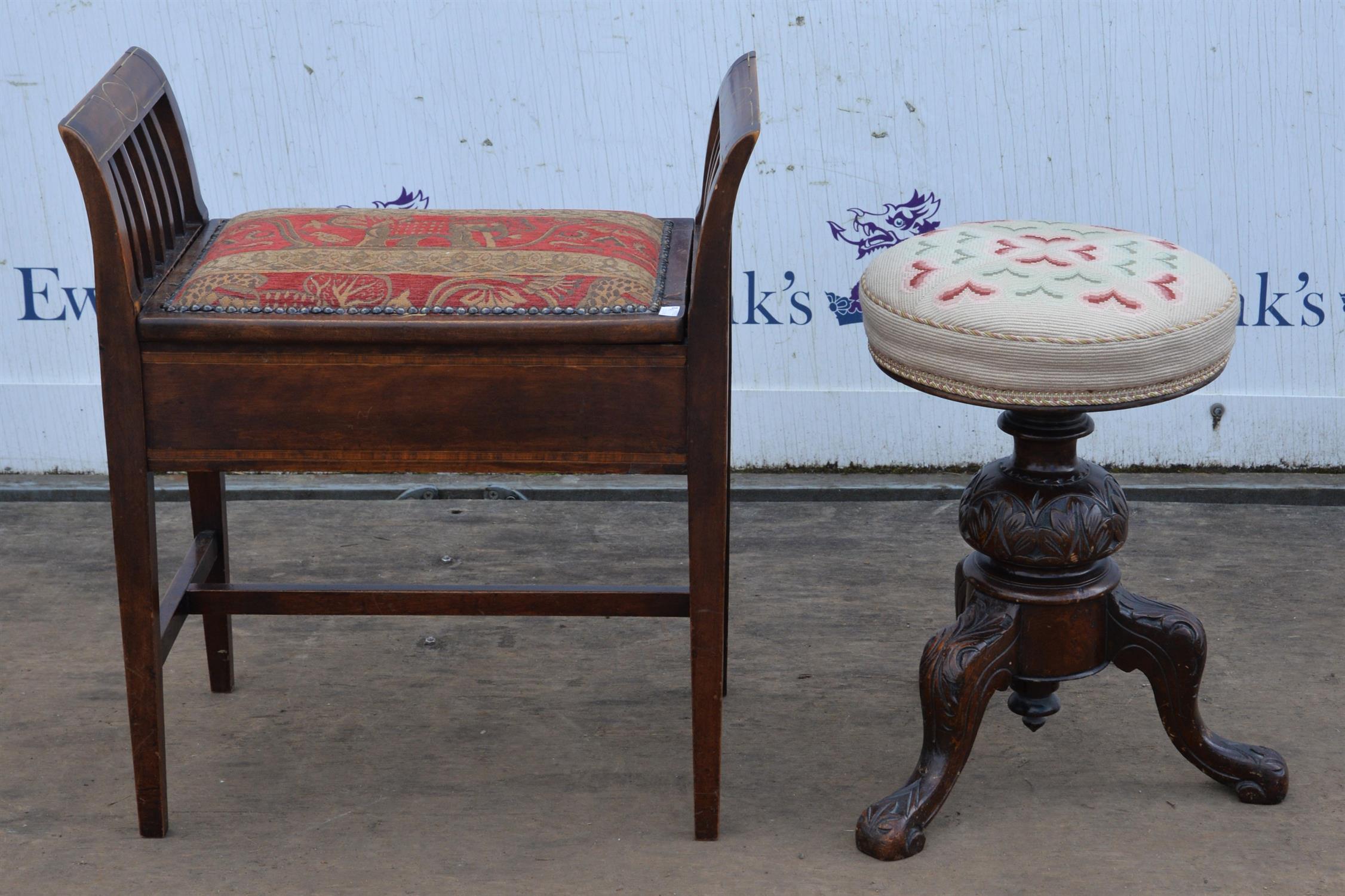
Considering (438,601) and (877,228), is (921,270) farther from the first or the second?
(877,228)

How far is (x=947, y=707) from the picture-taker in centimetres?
170

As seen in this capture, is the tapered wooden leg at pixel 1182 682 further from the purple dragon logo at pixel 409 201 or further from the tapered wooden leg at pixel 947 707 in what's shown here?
the purple dragon logo at pixel 409 201

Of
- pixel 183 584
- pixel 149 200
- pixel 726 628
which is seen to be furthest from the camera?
pixel 726 628

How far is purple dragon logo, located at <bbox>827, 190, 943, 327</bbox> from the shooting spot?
2883mm

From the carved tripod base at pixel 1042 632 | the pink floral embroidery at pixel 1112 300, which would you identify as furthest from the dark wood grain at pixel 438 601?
the pink floral embroidery at pixel 1112 300

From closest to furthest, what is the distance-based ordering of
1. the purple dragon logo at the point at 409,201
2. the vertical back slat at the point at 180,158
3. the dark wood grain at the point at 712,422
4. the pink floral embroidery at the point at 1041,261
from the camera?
the dark wood grain at the point at 712,422 → the pink floral embroidery at the point at 1041,261 → the vertical back slat at the point at 180,158 → the purple dragon logo at the point at 409,201

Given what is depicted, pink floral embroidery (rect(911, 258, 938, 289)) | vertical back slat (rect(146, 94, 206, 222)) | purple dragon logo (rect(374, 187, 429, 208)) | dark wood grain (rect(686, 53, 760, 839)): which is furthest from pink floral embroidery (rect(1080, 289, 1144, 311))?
purple dragon logo (rect(374, 187, 429, 208))

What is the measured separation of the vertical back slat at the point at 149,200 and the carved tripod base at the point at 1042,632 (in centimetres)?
104

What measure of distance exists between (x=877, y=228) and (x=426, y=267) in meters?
1.53

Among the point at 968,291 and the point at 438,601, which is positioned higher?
the point at 968,291

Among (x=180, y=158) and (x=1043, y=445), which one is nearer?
(x=1043, y=445)

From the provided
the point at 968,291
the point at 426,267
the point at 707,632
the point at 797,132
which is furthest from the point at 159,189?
the point at 797,132

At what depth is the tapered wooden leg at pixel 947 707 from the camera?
5.50 ft

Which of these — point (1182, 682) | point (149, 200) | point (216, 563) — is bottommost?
point (1182, 682)
